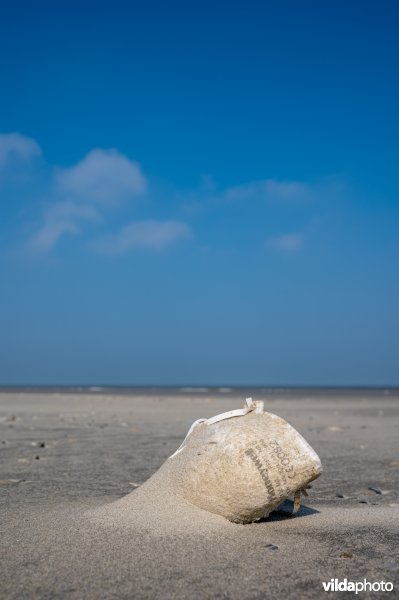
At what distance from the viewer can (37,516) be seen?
4.69 m

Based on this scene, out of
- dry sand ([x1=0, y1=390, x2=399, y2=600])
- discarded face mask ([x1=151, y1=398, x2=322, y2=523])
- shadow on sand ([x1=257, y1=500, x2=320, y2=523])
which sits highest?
discarded face mask ([x1=151, y1=398, x2=322, y2=523])

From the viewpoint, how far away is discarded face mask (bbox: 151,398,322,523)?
4.29 meters

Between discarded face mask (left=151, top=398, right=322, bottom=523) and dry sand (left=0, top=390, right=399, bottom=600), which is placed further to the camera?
discarded face mask (left=151, top=398, right=322, bottom=523)

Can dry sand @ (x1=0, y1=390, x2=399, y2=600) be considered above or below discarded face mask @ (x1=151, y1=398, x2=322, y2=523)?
below

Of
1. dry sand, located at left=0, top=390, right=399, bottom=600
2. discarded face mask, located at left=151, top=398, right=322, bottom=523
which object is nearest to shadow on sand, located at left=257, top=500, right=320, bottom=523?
dry sand, located at left=0, top=390, right=399, bottom=600

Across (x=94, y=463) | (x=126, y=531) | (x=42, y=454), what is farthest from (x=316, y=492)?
(x=42, y=454)

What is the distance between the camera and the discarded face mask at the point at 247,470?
169 inches

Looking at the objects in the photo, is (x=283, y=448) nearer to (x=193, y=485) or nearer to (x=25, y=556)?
(x=193, y=485)

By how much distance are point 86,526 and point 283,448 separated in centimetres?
151

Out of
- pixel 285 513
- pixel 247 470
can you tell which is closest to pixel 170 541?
pixel 247 470

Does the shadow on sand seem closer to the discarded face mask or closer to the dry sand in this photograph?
the dry sand

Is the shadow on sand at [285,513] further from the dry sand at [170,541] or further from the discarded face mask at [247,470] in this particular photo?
the discarded face mask at [247,470]

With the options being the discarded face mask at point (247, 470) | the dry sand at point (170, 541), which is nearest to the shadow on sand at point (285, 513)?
the dry sand at point (170, 541)

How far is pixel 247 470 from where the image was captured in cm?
429
